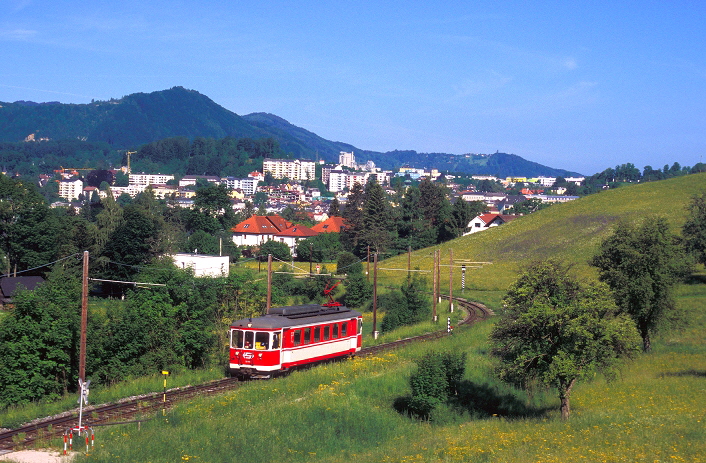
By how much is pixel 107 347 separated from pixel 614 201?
90.6m

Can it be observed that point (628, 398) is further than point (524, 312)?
Yes

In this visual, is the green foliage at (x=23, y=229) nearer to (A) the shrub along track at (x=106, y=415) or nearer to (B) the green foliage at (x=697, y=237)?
(A) the shrub along track at (x=106, y=415)

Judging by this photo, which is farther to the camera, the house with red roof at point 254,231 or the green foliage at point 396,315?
the house with red roof at point 254,231

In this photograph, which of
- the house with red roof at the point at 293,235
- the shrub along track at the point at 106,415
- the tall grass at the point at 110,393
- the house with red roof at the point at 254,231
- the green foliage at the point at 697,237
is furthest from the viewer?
the house with red roof at the point at 254,231

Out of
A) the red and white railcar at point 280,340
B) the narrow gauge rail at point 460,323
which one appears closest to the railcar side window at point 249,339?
the red and white railcar at point 280,340

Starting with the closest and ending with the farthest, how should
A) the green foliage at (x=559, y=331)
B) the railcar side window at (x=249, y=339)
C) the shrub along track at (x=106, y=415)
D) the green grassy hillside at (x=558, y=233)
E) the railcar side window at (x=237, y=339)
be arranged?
the shrub along track at (x=106, y=415)
the green foliage at (x=559, y=331)
the railcar side window at (x=249, y=339)
the railcar side window at (x=237, y=339)
the green grassy hillside at (x=558, y=233)

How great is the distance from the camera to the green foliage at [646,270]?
3688 centimetres

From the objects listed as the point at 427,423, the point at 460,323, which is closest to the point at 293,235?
the point at 460,323

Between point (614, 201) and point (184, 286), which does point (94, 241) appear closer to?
point (184, 286)

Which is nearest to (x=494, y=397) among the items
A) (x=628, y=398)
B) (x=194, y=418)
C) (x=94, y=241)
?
(x=628, y=398)

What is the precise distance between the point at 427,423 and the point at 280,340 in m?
6.78

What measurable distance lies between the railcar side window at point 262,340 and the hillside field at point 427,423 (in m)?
1.49

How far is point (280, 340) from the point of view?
28.8 meters

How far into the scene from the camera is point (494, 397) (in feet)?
96.1
